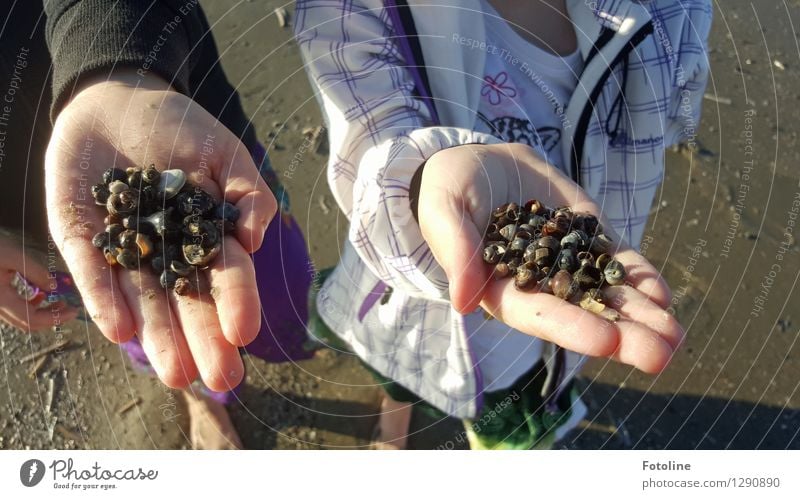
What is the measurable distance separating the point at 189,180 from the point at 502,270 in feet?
1.35

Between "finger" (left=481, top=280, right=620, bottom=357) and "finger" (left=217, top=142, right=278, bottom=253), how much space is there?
0.28m

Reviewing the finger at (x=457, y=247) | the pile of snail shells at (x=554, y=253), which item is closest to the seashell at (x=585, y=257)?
the pile of snail shells at (x=554, y=253)

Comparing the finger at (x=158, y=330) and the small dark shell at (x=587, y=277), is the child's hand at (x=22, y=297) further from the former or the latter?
the small dark shell at (x=587, y=277)

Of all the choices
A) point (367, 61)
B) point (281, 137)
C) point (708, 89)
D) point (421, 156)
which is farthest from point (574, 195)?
point (708, 89)

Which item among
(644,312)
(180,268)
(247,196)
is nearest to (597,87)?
(644,312)

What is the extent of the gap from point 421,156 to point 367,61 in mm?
156

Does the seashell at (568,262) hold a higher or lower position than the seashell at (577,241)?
lower

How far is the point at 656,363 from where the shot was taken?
24.4 inches

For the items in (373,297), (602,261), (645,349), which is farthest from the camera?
(373,297)

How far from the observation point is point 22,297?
1049 mm

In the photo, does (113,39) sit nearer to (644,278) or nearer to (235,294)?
(235,294)

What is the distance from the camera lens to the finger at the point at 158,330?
659mm

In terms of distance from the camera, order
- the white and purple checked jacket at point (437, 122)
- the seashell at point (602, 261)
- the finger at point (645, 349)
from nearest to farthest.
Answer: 1. the finger at point (645, 349)
2. the seashell at point (602, 261)
3. the white and purple checked jacket at point (437, 122)

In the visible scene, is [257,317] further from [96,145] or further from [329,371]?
[329,371]
